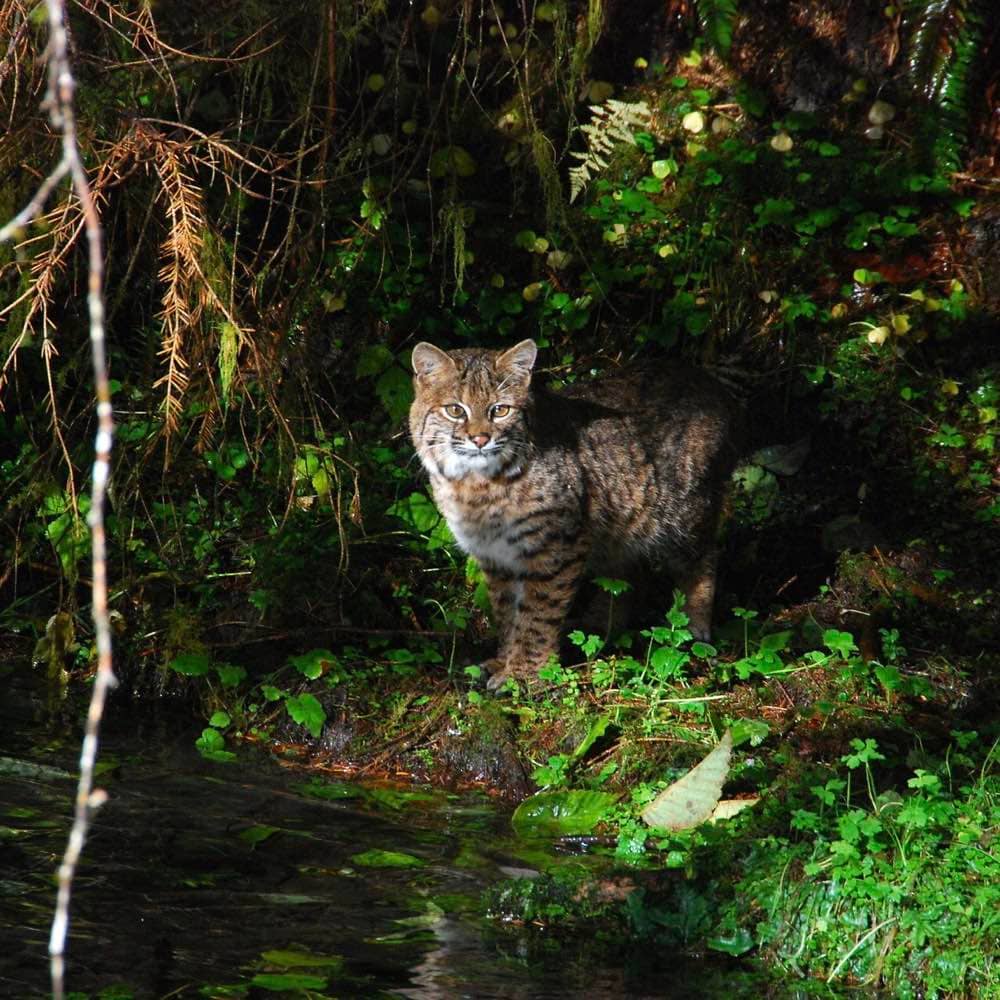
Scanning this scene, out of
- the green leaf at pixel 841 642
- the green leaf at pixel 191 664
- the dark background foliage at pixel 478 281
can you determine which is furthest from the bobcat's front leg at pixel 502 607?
the green leaf at pixel 841 642

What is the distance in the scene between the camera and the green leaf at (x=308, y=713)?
5938 mm

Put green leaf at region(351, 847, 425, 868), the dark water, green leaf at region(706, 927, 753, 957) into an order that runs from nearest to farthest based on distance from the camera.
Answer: the dark water → green leaf at region(706, 927, 753, 957) → green leaf at region(351, 847, 425, 868)

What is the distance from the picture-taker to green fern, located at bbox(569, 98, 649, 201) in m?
7.27

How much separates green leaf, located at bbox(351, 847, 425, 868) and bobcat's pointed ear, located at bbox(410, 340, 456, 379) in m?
2.11

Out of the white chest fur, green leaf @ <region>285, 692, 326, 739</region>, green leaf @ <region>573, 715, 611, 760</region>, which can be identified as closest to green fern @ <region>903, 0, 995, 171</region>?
the white chest fur

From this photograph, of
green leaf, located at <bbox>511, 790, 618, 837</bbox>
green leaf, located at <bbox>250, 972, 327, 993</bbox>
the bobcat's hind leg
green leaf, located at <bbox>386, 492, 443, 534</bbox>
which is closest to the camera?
green leaf, located at <bbox>250, 972, 327, 993</bbox>

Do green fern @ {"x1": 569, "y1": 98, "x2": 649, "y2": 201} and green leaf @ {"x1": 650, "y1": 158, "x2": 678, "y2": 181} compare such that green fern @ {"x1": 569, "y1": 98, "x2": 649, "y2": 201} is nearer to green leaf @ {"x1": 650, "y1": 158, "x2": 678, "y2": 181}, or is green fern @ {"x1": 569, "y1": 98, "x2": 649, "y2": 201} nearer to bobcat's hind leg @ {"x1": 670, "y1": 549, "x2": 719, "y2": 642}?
green leaf @ {"x1": 650, "y1": 158, "x2": 678, "y2": 181}

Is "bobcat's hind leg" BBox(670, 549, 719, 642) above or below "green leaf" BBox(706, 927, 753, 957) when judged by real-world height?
above

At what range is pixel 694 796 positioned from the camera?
5008mm

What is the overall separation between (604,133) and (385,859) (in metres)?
4.21

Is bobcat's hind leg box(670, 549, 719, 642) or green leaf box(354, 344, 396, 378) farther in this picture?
green leaf box(354, 344, 396, 378)

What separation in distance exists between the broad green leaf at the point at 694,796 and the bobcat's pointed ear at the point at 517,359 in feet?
5.91

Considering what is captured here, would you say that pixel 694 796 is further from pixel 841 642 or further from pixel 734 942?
pixel 841 642

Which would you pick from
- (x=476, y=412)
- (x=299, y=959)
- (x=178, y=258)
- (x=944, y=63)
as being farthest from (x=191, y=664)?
(x=944, y=63)
